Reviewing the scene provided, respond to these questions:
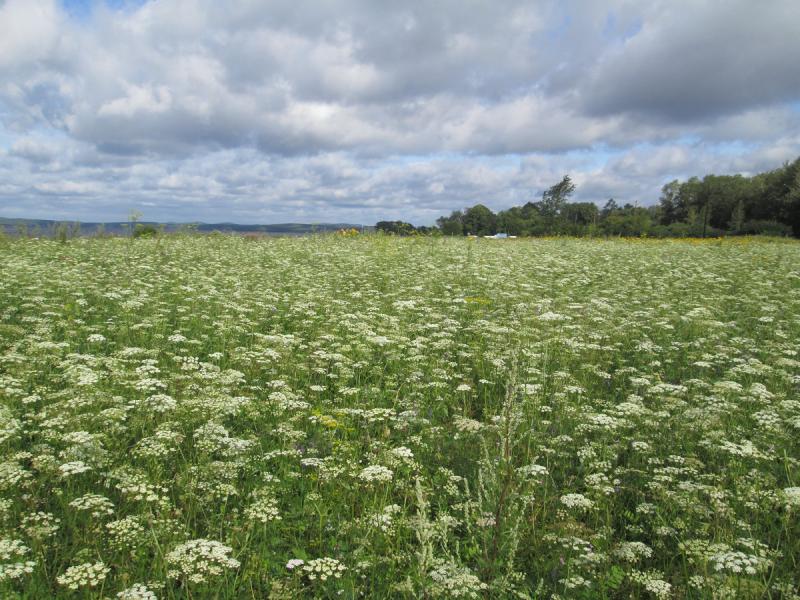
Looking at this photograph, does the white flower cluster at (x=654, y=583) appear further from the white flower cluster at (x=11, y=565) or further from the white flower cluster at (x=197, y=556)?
the white flower cluster at (x=11, y=565)

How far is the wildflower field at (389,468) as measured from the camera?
2.61 metres

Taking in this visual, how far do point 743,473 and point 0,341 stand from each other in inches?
314

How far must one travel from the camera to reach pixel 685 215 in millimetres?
88750

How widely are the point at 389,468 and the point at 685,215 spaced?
103173 mm

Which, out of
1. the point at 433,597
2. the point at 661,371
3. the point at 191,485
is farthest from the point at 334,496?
the point at 661,371

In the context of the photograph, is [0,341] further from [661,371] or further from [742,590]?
[661,371]

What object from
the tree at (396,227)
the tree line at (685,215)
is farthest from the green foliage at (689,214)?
the tree at (396,227)

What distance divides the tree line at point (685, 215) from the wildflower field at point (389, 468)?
19237 mm

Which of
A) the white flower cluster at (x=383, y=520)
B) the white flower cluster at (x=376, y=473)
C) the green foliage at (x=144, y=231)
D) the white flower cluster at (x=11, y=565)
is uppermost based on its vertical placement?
the green foliage at (x=144, y=231)

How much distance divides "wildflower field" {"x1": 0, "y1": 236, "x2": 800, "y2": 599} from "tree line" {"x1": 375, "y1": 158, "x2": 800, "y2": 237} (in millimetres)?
19237

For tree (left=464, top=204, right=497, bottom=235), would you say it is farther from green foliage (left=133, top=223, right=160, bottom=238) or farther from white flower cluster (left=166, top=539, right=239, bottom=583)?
white flower cluster (left=166, top=539, right=239, bottom=583)

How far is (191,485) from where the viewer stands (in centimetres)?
303

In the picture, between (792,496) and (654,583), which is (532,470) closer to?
(654,583)

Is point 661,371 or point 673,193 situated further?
point 673,193
